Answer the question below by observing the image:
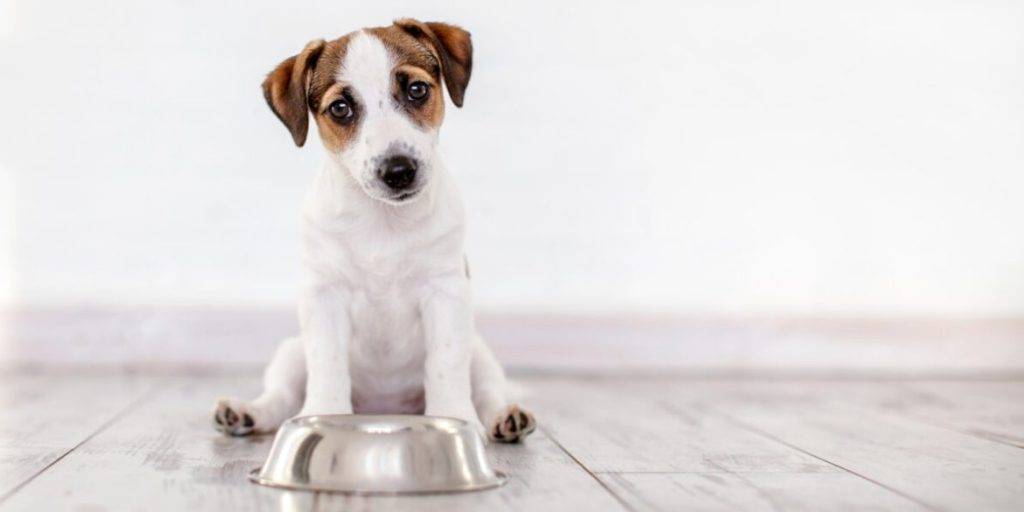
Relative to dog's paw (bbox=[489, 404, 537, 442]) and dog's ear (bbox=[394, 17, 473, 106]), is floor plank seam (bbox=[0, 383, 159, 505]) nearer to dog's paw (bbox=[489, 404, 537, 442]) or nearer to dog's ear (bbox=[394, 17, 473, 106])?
dog's paw (bbox=[489, 404, 537, 442])

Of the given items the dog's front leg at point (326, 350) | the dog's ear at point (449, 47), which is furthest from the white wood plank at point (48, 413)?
the dog's ear at point (449, 47)

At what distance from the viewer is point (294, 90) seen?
8.05 ft

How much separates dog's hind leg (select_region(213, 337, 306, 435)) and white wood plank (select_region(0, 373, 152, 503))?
0.99ft

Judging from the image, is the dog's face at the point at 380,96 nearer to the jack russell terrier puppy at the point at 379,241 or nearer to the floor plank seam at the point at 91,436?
the jack russell terrier puppy at the point at 379,241

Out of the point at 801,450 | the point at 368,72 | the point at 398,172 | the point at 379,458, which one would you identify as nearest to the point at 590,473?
the point at 379,458

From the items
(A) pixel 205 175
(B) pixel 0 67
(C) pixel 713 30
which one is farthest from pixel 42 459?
(C) pixel 713 30

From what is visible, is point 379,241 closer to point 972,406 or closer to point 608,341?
point 972,406

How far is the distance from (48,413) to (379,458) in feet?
4.63

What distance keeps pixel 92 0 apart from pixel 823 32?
8.72ft

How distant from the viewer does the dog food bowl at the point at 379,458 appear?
1.86 metres

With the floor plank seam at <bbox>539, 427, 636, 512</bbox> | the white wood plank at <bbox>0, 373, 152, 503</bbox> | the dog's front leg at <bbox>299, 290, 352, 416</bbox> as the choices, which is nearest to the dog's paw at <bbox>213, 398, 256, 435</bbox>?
the dog's front leg at <bbox>299, 290, 352, 416</bbox>

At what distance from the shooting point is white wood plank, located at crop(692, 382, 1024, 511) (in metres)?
2.00

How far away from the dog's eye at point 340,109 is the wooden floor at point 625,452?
26.5 inches

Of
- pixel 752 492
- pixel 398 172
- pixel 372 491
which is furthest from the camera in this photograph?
pixel 398 172
